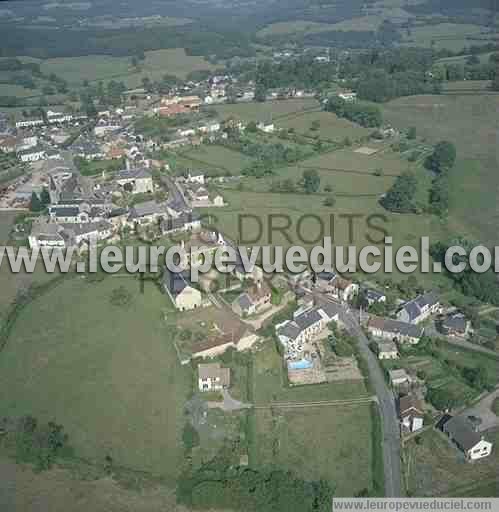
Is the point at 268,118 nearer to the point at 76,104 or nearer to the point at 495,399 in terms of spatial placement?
the point at 76,104

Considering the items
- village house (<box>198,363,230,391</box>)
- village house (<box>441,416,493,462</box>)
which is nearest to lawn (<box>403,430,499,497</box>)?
village house (<box>441,416,493,462</box>)

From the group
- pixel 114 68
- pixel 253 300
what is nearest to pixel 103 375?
pixel 253 300

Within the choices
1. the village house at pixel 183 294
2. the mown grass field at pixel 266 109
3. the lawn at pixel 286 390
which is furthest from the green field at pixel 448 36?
the lawn at pixel 286 390

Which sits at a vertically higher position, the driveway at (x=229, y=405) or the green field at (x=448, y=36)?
the green field at (x=448, y=36)

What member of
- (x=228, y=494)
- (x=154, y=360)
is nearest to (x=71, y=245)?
(x=154, y=360)

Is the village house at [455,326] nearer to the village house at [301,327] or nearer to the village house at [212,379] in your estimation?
the village house at [301,327]

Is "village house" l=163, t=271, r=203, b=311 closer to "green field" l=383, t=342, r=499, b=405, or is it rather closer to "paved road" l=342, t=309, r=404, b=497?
"paved road" l=342, t=309, r=404, b=497
